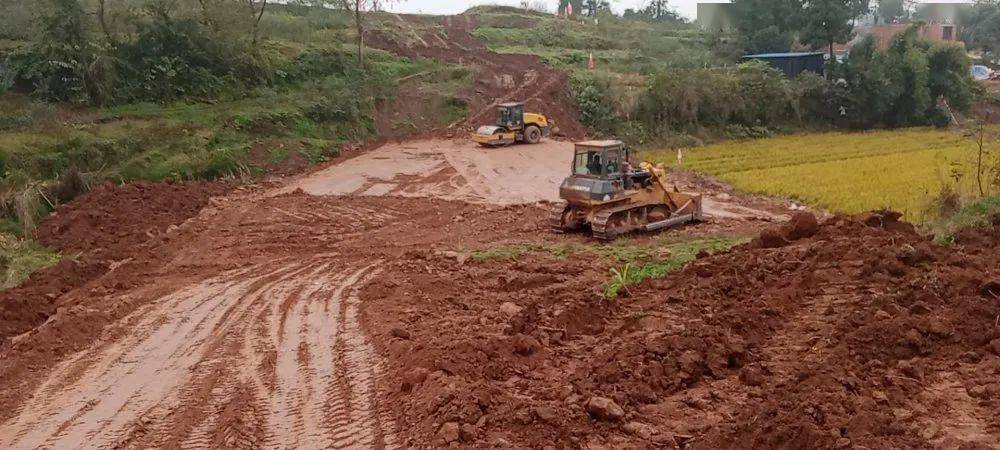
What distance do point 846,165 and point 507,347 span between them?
20.8 metres

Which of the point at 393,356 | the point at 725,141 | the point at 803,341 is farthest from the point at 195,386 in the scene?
the point at 725,141

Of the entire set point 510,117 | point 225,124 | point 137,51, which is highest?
point 137,51

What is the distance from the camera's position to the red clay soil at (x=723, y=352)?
280 inches

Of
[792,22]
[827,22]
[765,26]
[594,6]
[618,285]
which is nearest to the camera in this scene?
[618,285]

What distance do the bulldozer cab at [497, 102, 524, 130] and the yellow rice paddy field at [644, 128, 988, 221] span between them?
5.13 m

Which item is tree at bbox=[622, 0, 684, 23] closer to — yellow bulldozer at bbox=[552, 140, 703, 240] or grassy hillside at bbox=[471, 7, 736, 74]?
grassy hillside at bbox=[471, 7, 736, 74]

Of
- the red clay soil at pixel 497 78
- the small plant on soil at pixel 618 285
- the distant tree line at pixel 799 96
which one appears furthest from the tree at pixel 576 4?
the small plant on soil at pixel 618 285

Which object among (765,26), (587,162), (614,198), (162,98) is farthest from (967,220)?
(765,26)

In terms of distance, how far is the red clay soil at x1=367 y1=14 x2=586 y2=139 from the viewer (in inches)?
1357

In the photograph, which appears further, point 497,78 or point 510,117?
point 497,78

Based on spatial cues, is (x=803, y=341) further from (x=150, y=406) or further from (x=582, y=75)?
(x=582, y=75)

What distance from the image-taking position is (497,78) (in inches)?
1487

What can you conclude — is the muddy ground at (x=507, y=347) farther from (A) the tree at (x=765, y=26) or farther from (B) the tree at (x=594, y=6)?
(B) the tree at (x=594, y=6)

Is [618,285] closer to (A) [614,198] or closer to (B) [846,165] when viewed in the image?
(A) [614,198]
